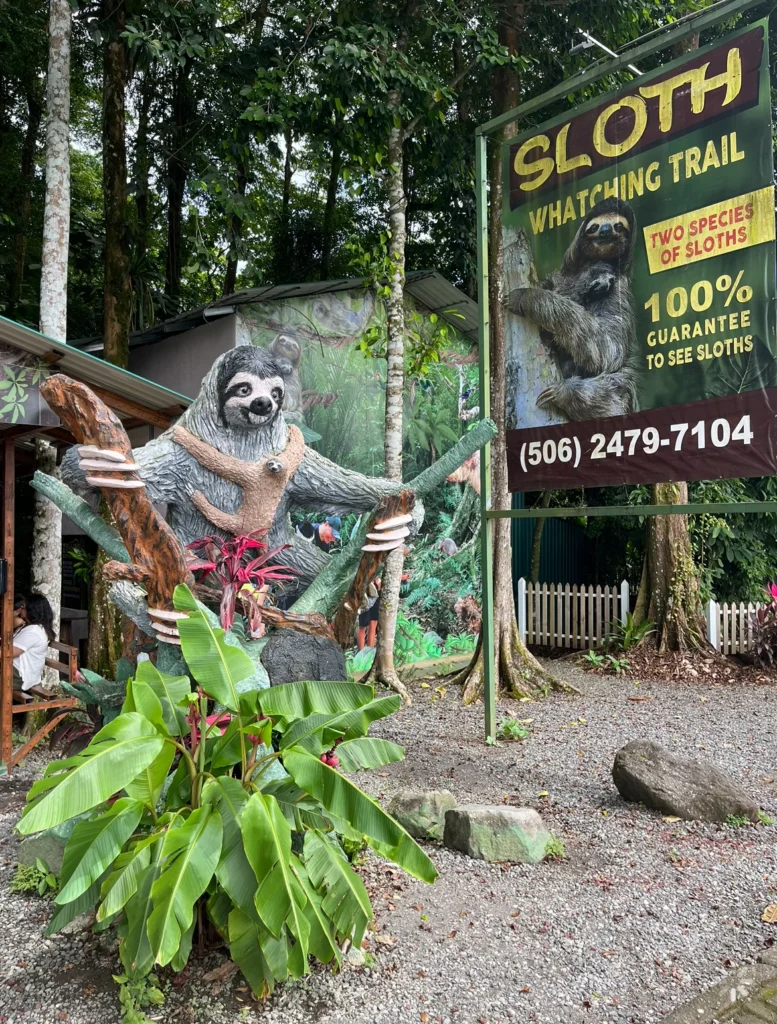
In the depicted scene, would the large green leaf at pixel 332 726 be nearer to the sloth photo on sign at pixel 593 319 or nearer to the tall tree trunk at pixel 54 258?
the sloth photo on sign at pixel 593 319

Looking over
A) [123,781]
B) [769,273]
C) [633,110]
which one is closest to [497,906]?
[123,781]

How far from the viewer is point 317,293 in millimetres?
8695

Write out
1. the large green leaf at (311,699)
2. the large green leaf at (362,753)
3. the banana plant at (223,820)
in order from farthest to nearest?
the large green leaf at (362,753) < the large green leaf at (311,699) < the banana plant at (223,820)

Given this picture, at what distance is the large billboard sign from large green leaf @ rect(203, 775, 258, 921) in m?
3.65

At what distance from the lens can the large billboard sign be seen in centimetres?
486

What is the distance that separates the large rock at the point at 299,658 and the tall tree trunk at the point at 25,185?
10.6 metres

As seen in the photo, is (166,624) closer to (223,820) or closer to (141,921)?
(223,820)

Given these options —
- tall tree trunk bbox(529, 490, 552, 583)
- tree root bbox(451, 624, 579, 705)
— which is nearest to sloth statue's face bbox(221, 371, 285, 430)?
tree root bbox(451, 624, 579, 705)

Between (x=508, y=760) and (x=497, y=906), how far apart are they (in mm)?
2603

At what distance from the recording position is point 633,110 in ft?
18.3

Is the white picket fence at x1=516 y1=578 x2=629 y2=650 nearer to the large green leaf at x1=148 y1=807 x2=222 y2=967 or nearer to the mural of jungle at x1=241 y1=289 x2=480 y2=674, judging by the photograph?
the mural of jungle at x1=241 y1=289 x2=480 y2=674

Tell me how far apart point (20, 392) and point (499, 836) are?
3836mm

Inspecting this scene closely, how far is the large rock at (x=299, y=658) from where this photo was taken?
3742 mm

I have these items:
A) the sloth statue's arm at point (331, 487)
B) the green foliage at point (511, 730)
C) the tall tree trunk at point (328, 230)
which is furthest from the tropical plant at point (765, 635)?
the tall tree trunk at point (328, 230)
